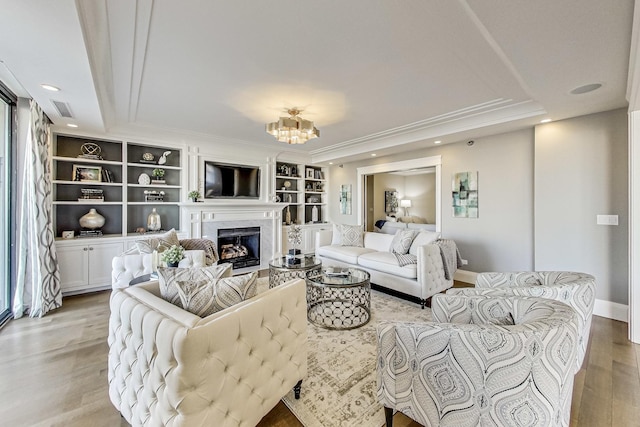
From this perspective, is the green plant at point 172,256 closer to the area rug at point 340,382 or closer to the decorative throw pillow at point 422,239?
the area rug at point 340,382

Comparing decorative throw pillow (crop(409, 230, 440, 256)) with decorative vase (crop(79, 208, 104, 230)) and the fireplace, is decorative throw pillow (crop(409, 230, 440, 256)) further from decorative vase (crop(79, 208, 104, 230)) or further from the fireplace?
decorative vase (crop(79, 208, 104, 230))

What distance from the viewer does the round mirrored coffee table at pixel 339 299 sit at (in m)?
3.01

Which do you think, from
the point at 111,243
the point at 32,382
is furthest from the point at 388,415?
the point at 111,243

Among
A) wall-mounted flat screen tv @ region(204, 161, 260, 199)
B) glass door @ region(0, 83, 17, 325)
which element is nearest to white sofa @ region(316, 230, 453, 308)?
wall-mounted flat screen tv @ region(204, 161, 260, 199)

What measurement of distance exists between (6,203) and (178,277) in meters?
3.15

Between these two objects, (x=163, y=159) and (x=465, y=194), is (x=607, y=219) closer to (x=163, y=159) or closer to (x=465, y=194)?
(x=465, y=194)

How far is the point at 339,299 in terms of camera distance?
11.4 feet

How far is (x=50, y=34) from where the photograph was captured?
1.71 meters

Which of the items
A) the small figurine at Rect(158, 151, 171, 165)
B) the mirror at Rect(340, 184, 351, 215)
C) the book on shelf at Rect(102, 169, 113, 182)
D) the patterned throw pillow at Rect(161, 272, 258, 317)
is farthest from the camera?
the mirror at Rect(340, 184, 351, 215)

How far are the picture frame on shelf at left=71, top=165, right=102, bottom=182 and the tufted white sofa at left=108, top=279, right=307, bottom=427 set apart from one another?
374 cm

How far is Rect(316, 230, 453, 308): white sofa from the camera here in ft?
11.3

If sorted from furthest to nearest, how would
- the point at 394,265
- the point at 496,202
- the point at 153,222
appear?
the point at 153,222, the point at 496,202, the point at 394,265

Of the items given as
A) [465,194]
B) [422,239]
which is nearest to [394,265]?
[422,239]

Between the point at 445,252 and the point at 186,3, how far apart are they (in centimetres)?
377
